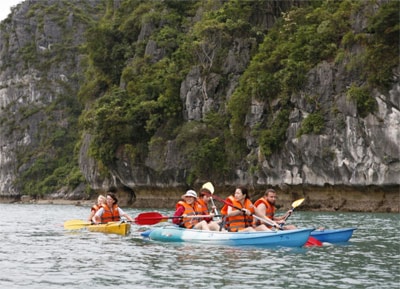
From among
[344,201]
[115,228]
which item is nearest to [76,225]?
[115,228]

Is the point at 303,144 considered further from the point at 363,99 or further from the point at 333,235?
the point at 333,235

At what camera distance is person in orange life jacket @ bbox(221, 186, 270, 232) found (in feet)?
54.3

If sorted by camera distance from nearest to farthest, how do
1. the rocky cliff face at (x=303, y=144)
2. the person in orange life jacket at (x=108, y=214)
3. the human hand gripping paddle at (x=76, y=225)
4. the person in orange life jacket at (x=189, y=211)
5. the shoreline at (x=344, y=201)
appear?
the person in orange life jacket at (x=189, y=211) → the person in orange life jacket at (x=108, y=214) → the human hand gripping paddle at (x=76, y=225) → the rocky cliff face at (x=303, y=144) → the shoreline at (x=344, y=201)

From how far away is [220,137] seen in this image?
47562mm

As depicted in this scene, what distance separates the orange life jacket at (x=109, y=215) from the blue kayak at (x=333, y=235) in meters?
6.97

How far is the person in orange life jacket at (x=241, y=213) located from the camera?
16.5 metres

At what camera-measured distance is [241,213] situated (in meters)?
16.8

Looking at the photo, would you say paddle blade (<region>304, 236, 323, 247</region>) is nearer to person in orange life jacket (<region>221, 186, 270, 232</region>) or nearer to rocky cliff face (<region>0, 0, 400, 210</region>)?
A: person in orange life jacket (<region>221, 186, 270, 232</region>)

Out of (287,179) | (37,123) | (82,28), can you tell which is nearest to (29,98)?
(37,123)

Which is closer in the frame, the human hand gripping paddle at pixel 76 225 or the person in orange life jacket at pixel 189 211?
the person in orange life jacket at pixel 189 211

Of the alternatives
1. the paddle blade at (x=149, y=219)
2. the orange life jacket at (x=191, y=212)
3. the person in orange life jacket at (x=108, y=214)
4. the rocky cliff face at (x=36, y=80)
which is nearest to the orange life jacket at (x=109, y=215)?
the person in orange life jacket at (x=108, y=214)

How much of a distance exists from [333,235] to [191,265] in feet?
18.8

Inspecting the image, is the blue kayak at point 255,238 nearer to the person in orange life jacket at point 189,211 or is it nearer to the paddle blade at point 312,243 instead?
the person in orange life jacket at point 189,211

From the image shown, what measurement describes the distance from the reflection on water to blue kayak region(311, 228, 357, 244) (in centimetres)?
36
